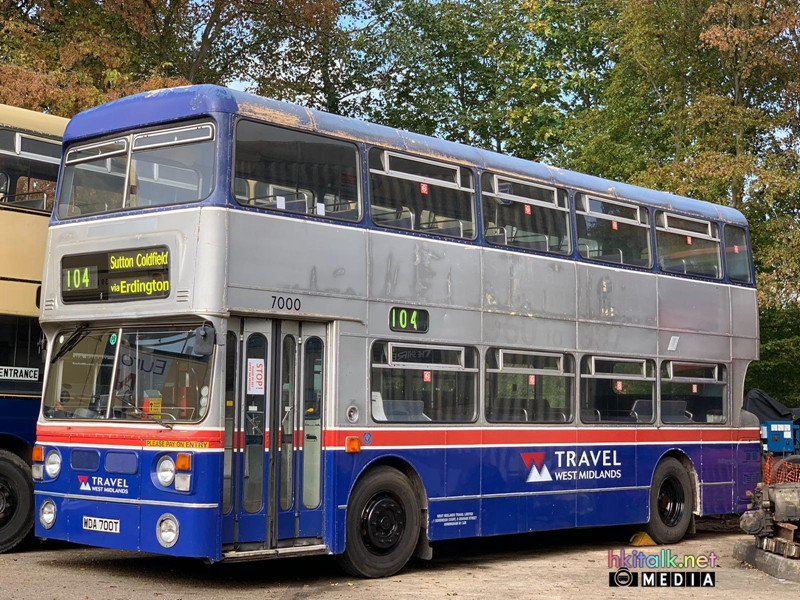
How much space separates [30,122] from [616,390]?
764cm

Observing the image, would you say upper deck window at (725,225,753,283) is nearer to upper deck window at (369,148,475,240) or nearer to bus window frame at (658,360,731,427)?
bus window frame at (658,360,731,427)

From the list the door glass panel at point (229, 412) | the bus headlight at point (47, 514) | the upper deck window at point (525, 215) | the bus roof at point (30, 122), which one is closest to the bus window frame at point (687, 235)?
the upper deck window at point (525, 215)

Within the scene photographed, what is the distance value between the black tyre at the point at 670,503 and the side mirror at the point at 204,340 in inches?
292

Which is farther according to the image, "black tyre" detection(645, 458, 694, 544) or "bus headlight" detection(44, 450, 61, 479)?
"black tyre" detection(645, 458, 694, 544)

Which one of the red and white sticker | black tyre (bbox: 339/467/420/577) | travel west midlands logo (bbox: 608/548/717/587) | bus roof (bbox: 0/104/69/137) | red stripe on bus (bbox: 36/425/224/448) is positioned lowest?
travel west midlands logo (bbox: 608/548/717/587)

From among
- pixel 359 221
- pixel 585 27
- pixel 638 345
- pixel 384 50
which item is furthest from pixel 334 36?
pixel 359 221

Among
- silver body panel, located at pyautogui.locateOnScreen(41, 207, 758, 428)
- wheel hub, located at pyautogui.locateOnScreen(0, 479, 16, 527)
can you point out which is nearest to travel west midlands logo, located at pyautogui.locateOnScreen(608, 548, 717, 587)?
silver body panel, located at pyautogui.locateOnScreen(41, 207, 758, 428)

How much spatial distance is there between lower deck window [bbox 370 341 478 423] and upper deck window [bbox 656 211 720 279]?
166 inches

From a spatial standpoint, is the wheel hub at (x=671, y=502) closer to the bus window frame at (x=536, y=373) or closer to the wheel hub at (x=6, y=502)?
the bus window frame at (x=536, y=373)

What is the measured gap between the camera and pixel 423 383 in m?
12.9

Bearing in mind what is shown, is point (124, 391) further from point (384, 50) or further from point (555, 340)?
point (384, 50)

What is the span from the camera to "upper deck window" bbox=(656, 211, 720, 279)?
16.6 metres

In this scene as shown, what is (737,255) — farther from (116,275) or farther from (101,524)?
(101,524)

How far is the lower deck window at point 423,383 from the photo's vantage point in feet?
41.0
